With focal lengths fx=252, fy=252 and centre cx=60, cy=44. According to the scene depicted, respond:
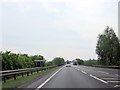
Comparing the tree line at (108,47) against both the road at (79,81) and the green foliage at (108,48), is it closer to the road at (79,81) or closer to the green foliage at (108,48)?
the green foliage at (108,48)

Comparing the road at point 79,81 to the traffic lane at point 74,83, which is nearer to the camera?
the traffic lane at point 74,83

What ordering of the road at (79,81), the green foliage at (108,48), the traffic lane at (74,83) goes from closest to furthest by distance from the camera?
the traffic lane at (74,83), the road at (79,81), the green foliage at (108,48)

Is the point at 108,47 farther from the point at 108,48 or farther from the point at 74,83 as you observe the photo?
the point at 74,83

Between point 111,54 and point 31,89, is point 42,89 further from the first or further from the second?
point 111,54

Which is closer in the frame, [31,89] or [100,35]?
[31,89]

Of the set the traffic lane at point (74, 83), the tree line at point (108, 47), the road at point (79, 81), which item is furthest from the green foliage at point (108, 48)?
the traffic lane at point (74, 83)

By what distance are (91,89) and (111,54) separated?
256ft

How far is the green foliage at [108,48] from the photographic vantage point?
285ft

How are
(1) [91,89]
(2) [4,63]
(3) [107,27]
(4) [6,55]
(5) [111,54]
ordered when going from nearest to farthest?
(1) [91,89], (2) [4,63], (4) [6,55], (5) [111,54], (3) [107,27]

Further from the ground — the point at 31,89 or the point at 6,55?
the point at 6,55

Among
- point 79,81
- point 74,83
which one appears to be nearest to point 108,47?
point 79,81

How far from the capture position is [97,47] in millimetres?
95438

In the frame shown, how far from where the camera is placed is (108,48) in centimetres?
8925

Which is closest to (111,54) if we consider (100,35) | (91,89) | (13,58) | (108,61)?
(108,61)
